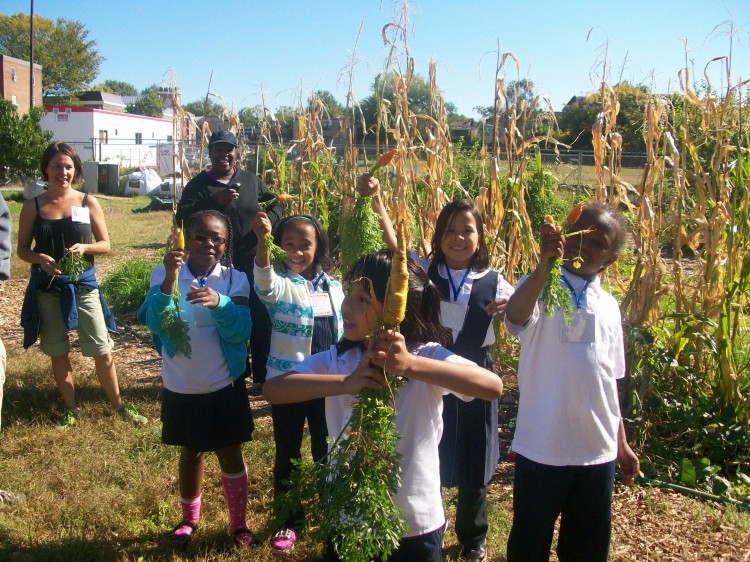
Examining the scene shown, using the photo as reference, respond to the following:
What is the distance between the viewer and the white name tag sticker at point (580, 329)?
2348 millimetres

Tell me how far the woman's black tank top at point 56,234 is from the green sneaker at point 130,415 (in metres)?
1.13

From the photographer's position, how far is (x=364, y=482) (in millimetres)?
1650

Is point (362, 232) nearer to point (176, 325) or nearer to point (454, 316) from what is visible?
point (454, 316)

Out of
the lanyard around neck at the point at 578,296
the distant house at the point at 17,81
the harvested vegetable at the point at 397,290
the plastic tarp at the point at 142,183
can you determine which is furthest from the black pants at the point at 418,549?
the distant house at the point at 17,81

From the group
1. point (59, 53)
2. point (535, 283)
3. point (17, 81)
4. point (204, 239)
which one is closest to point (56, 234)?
point (204, 239)

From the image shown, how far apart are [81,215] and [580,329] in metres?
3.56

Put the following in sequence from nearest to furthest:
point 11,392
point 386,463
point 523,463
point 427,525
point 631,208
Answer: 1. point 386,463
2. point 427,525
3. point 523,463
4. point 631,208
5. point 11,392

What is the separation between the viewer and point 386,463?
1.69 meters

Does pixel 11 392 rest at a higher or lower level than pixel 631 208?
lower

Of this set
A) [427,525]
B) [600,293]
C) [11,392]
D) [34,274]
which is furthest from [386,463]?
[11,392]

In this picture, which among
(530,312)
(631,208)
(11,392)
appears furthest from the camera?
(11,392)

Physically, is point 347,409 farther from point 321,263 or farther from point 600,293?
point 321,263

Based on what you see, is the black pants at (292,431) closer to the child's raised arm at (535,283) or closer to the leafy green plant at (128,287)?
the child's raised arm at (535,283)

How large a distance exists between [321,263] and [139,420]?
2130 mm
